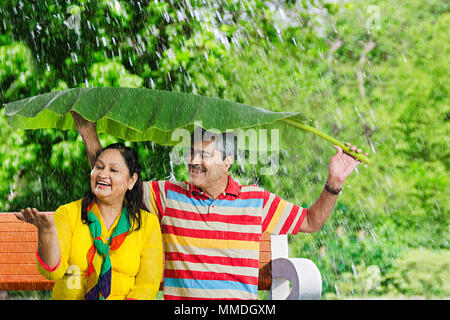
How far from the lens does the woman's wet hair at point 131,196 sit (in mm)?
2533

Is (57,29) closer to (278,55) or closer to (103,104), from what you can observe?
(278,55)

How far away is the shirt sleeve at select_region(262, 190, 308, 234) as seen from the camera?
284 centimetres

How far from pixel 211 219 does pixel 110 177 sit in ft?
1.79

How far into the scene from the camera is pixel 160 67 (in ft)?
19.6

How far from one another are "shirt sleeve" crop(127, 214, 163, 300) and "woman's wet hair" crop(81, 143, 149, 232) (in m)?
0.09

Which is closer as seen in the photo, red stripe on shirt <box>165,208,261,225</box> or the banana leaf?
the banana leaf

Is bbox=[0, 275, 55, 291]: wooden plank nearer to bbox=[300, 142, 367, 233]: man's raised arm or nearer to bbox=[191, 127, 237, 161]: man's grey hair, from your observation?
bbox=[191, 127, 237, 161]: man's grey hair

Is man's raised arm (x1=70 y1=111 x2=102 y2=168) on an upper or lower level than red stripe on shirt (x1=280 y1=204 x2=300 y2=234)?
upper

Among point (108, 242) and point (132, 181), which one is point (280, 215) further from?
point (108, 242)

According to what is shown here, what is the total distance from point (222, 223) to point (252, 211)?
0.18m

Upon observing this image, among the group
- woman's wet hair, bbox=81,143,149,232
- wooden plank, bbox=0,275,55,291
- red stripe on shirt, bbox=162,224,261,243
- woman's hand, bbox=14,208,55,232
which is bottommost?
wooden plank, bbox=0,275,55,291

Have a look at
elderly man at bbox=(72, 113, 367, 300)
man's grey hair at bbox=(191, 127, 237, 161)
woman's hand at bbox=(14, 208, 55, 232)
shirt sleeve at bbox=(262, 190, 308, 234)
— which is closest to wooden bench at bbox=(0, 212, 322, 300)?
shirt sleeve at bbox=(262, 190, 308, 234)

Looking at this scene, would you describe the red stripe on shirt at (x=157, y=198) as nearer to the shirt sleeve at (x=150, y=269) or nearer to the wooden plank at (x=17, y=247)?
the shirt sleeve at (x=150, y=269)

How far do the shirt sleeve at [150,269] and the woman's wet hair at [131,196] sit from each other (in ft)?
0.28
